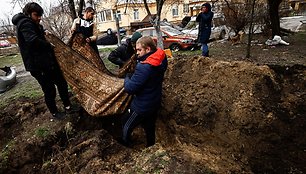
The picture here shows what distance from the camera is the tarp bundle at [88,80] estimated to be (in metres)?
3.33

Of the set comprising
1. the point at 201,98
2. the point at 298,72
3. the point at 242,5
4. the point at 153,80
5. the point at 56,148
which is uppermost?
the point at 242,5

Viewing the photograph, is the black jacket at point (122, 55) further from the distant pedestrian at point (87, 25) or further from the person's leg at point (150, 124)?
the person's leg at point (150, 124)

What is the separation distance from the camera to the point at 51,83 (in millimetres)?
3521

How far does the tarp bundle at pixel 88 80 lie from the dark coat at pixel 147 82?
1.76ft

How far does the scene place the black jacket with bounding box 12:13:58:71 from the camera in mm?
2996

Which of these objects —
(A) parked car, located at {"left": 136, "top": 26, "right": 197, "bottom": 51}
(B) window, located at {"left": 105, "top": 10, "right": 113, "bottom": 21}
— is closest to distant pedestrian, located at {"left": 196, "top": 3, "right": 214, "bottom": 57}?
(A) parked car, located at {"left": 136, "top": 26, "right": 197, "bottom": 51}

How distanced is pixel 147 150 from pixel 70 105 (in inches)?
64.2

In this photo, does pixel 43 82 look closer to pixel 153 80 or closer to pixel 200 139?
pixel 153 80

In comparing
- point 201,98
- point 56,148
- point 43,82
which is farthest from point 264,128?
point 43,82

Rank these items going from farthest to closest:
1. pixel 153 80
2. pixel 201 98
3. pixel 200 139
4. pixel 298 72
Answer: pixel 298 72, pixel 201 98, pixel 200 139, pixel 153 80

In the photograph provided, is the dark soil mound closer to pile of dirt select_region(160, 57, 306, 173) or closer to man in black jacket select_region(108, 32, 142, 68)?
pile of dirt select_region(160, 57, 306, 173)

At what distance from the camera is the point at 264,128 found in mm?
3416

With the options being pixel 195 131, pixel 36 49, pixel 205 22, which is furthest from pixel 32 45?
pixel 205 22

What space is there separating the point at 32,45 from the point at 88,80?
0.88 m
